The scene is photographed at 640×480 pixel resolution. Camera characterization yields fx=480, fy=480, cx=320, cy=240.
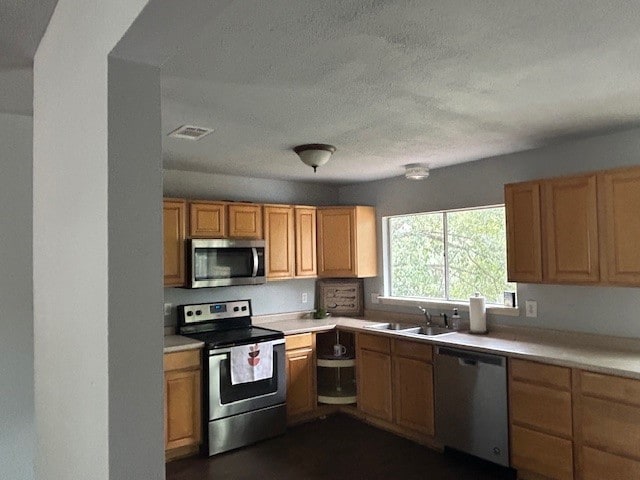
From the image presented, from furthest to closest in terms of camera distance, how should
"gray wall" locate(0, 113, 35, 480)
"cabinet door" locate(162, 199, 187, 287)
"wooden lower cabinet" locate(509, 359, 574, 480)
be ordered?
"cabinet door" locate(162, 199, 187, 287), "wooden lower cabinet" locate(509, 359, 574, 480), "gray wall" locate(0, 113, 35, 480)

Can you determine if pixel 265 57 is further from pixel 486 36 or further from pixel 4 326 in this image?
pixel 4 326

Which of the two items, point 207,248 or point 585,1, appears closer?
point 585,1

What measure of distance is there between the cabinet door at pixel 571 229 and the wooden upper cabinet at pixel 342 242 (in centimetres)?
205

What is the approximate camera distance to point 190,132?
3.07m

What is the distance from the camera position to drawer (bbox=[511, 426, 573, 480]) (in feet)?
9.84

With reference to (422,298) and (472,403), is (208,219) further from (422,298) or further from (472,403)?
(472,403)

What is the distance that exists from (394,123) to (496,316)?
2.03 metres

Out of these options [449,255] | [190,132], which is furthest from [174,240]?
[449,255]

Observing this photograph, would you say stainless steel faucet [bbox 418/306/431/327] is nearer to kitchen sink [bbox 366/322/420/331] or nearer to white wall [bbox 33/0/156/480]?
kitchen sink [bbox 366/322/420/331]

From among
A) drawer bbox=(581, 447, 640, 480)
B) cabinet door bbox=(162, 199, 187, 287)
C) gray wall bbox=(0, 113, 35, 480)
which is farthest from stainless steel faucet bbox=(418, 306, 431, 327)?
gray wall bbox=(0, 113, 35, 480)

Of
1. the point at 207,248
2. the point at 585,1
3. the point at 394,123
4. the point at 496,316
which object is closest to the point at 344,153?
the point at 394,123

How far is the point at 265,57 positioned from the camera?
1.95m

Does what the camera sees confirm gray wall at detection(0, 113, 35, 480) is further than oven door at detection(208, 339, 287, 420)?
No

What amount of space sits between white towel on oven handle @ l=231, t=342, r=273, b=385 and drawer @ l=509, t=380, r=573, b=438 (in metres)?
1.93
